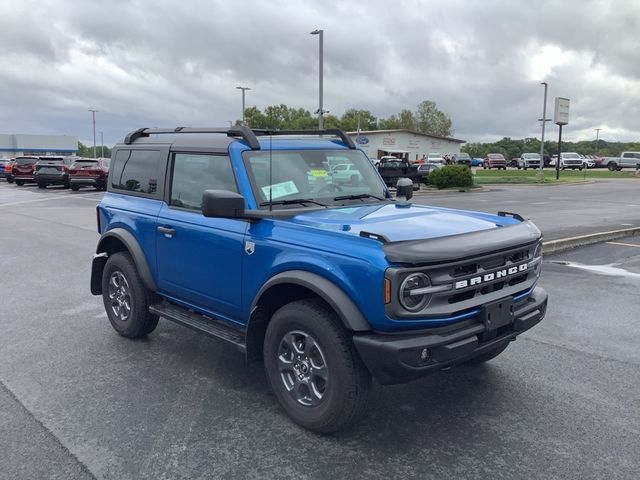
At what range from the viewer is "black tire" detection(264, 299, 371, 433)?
3365 mm

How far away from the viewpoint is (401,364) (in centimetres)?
315

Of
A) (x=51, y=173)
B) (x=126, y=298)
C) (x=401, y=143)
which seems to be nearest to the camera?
(x=126, y=298)

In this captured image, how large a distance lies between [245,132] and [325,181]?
74cm

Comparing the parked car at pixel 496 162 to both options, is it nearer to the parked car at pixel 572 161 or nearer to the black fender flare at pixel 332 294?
the parked car at pixel 572 161

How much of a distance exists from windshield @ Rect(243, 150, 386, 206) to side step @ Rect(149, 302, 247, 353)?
1.00 m

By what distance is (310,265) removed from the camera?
351 centimetres

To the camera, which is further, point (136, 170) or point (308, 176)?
point (136, 170)

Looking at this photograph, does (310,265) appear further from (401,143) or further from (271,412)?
(401,143)

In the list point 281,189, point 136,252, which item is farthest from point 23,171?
point 281,189

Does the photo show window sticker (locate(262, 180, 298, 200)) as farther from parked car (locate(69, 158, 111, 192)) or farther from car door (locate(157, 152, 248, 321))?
parked car (locate(69, 158, 111, 192))

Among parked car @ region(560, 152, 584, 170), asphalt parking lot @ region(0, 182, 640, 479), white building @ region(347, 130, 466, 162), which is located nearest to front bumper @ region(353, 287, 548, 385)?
A: asphalt parking lot @ region(0, 182, 640, 479)

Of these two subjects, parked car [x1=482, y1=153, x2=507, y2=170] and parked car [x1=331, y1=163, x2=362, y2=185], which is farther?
parked car [x1=482, y1=153, x2=507, y2=170]

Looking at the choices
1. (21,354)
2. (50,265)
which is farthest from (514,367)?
(50,265)

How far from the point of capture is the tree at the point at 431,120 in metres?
102
